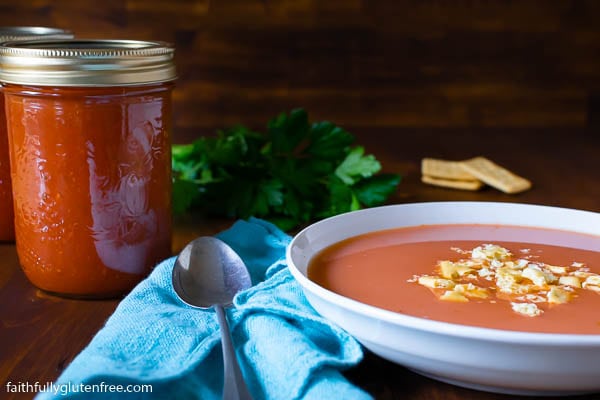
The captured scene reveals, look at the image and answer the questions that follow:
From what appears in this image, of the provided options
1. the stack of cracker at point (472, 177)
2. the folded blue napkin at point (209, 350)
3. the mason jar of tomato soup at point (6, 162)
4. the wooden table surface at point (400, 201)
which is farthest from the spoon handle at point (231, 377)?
the stack of cracker at point (472, 177)

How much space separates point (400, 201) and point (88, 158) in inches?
29.8

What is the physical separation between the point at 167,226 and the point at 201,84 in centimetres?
146

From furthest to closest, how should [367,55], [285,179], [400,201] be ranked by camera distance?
1. [367,55]
2. [400,201]
3. [285,179]

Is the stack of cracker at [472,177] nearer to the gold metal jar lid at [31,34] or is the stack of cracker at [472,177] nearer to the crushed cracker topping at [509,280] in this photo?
the crushed cracker topping at [509,280]

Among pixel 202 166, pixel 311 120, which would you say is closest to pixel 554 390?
pixel 202 166

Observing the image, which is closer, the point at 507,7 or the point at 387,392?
the point at 387,392

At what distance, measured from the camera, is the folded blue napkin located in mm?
828

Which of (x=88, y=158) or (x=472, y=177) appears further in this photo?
(x=472, y=177)

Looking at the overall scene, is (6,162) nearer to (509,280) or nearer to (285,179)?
(285,179)

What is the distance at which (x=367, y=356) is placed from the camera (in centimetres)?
95

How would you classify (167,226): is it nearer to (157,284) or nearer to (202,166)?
(157,284)

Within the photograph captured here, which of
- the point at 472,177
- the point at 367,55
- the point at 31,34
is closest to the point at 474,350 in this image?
the point at 31,34

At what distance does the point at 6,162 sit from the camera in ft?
4.36

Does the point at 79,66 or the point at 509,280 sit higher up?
the point at 79,66
